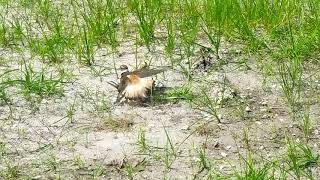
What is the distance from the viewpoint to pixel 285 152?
2961mm

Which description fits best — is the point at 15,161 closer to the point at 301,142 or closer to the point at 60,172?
the point at 60,172

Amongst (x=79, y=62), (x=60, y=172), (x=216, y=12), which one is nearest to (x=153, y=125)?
(x=60, y=172)

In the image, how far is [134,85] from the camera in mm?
3482

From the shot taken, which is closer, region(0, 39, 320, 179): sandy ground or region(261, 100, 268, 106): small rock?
region(0, 39, 320, 179): sandy ground

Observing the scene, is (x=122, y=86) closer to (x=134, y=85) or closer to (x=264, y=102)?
(x=134, y=85)

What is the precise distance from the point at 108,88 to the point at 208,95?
59cm

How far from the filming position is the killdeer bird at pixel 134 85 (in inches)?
136

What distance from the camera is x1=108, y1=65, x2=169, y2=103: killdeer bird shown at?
3459 mm

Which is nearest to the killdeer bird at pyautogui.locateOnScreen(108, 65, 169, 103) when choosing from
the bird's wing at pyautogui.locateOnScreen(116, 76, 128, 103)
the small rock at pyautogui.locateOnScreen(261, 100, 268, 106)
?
the bird's wing at pyautogui.locateOnScreen(116, 76, 128, 103)

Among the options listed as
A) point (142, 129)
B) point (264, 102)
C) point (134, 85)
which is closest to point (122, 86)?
point (134, 85)

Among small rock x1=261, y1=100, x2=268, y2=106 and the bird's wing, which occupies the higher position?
the bird's wing

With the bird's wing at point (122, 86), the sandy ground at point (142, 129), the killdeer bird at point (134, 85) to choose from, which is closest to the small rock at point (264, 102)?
the sandy ground at point (142, 129)

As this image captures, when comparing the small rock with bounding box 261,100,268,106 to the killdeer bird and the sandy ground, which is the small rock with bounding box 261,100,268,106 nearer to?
the sandy ground

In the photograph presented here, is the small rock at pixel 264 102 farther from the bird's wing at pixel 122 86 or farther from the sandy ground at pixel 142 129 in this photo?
the bird's wing at pixel 122 86
